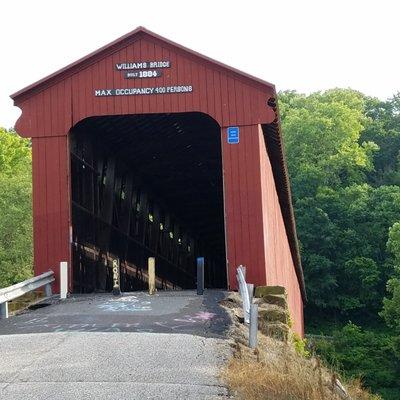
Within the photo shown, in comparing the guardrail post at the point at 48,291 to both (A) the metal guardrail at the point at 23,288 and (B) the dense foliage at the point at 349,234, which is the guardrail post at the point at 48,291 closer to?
(A) the metal guardrail at the point at 23,288

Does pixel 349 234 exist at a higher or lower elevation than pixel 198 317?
higher

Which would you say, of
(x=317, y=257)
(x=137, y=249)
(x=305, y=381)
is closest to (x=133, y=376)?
(x=305, y=381)

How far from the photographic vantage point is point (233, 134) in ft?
46.8

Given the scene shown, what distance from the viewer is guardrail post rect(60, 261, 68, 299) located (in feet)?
43.9

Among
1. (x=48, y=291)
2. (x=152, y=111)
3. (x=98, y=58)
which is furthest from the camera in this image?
(x=98, y=58)

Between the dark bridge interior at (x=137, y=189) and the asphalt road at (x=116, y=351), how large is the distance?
4226mm

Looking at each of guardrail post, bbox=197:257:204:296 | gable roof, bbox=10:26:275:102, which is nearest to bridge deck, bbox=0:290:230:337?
guardrail post, bbox=197:257:204:296

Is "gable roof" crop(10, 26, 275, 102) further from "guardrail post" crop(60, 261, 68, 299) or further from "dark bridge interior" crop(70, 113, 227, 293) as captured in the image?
"guardrail post" crop(60, 261, 68, 299)

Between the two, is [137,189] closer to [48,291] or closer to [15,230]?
[48,291]

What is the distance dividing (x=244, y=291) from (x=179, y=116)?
26.0ft

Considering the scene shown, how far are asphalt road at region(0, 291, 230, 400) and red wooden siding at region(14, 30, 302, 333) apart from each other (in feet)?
7.65

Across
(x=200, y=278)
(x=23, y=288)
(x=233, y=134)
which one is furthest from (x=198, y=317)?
(x=233, y=134)

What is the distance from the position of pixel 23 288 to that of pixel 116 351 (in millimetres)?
4711

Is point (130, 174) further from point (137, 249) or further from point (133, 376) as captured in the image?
point (133, 376)
